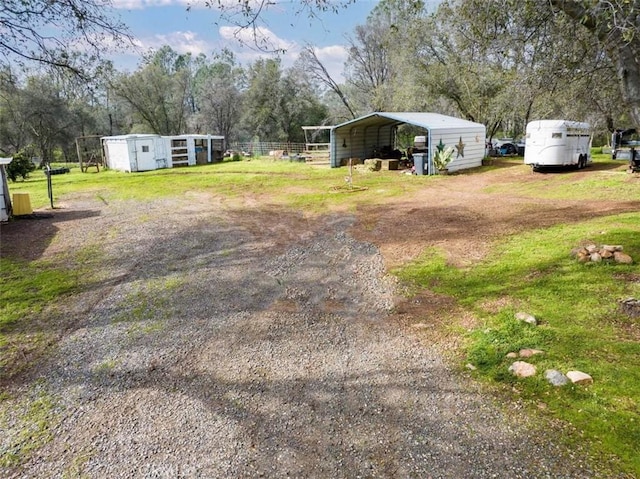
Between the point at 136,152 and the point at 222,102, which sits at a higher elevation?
the point at 222,102

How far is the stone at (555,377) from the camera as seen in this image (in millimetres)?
3297

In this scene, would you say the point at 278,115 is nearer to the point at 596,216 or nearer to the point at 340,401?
the point at 596,216

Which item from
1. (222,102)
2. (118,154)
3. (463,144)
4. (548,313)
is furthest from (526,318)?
(222,102)

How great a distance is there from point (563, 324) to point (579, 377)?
1017 mm

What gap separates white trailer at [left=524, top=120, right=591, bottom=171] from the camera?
15.4 metres

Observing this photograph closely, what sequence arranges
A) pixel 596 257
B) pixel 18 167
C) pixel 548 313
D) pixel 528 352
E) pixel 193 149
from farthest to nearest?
1. pixel 193 149
2. pixel 18 167
3. pixel 596 257
4. pixel 548 313
5. pixel 528 352

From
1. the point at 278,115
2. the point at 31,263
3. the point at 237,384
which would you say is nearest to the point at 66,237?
the point at 31,263

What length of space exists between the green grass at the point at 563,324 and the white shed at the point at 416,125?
11.5 m

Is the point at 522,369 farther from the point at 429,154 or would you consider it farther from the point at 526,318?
the point at 429,154

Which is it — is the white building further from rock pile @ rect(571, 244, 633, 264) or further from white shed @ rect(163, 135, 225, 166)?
rock pile @ rect(571, 244, 633, 264)

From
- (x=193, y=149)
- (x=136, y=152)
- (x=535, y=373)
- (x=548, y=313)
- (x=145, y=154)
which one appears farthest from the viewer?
(x=193, y=149)

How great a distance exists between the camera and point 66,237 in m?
9.02

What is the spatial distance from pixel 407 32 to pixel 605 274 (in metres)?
22.4

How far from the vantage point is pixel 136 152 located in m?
24.3
